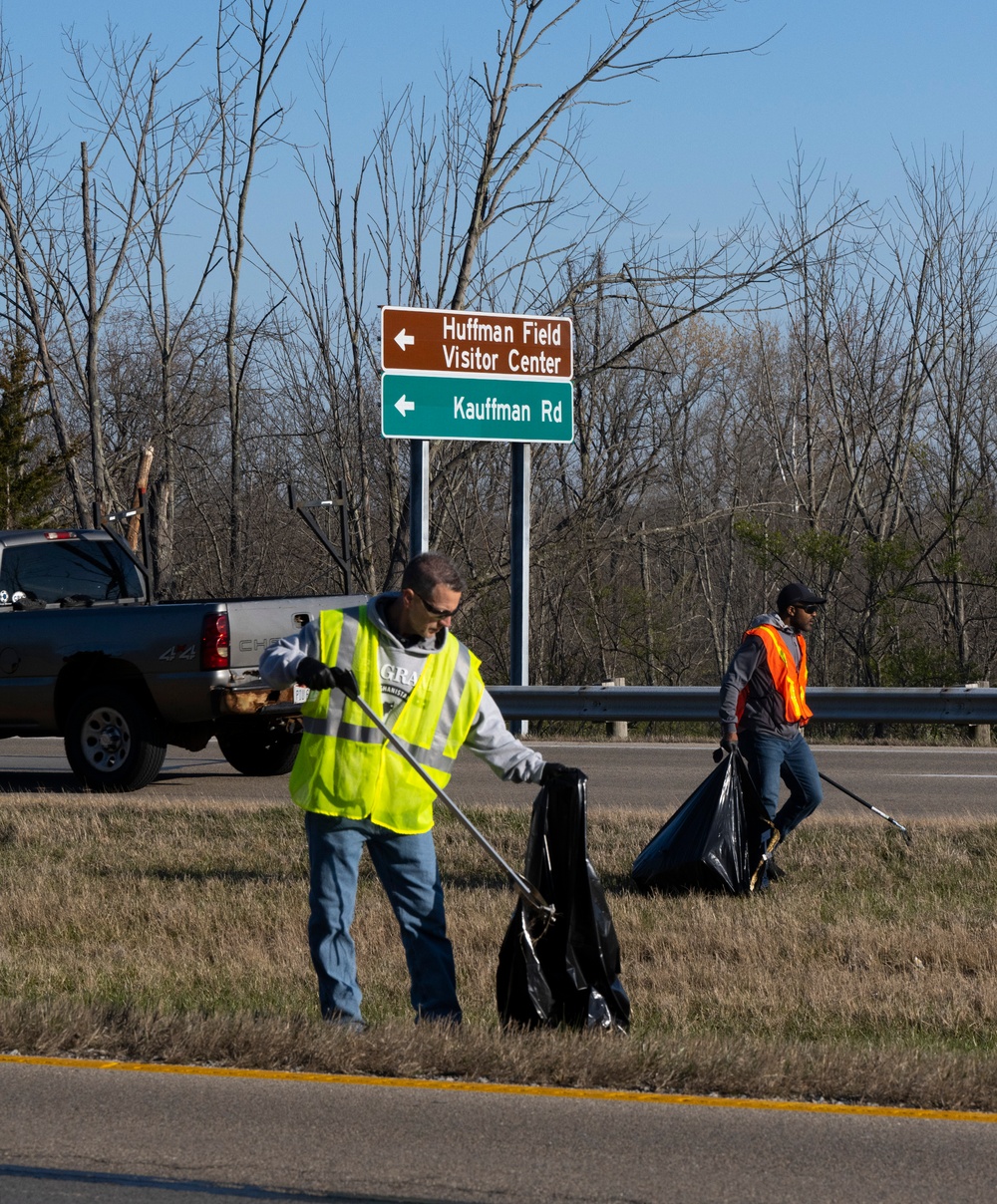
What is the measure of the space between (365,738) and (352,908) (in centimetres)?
64

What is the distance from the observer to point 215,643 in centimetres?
1221

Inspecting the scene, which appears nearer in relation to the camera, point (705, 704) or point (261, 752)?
point (261, 752)

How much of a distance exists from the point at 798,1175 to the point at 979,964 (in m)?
3.36

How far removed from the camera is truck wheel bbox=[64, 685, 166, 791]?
12664 millimetres

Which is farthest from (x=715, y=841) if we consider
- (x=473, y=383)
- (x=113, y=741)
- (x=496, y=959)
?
(x=473, y=383)

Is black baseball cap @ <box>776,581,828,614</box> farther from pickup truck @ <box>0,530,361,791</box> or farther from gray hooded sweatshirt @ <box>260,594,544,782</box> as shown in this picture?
pickup truck @ <box>0,530,361,791</box>

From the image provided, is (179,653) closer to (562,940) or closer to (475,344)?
(475,344)

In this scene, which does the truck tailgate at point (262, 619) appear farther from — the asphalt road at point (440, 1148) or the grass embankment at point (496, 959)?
the asphalt road at point (440, 1148)

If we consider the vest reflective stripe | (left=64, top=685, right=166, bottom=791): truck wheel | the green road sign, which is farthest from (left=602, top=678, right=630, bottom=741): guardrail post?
the vest reflective stripe

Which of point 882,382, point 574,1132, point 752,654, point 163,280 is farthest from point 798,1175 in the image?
point 882,382

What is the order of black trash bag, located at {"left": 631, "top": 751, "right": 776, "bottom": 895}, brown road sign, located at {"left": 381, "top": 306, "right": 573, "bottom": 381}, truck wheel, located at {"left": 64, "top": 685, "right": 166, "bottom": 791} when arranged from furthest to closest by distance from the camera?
brown road sign, located at {"left": 381, "top": 306, "right": 573, "bottom": 381} < truck wheel, located at {"left": 64, "top": 685, "right": 166, "bottom": 791} < black trash bag, located at {"left": 631, "top": 751, "right": 776, "bottom": 895}

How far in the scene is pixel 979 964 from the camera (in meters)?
7.25

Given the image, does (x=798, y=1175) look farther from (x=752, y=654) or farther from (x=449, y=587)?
(x=752, y=654)

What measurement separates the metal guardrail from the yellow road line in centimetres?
955
